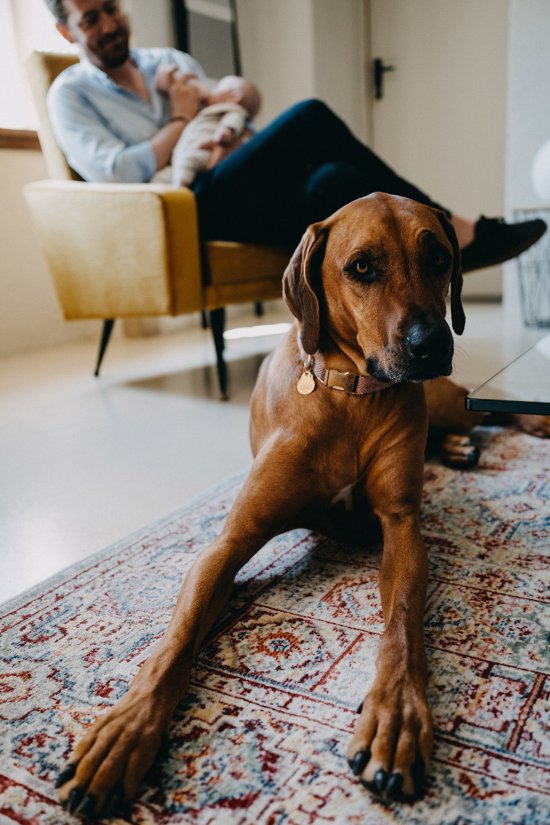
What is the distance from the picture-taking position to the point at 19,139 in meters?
3.40

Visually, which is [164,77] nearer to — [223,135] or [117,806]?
[223,135]

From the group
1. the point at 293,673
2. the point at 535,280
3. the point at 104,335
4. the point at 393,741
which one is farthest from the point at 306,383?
the point at 535,280

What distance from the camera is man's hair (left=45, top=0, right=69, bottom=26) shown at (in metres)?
2.49

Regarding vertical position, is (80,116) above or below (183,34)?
below

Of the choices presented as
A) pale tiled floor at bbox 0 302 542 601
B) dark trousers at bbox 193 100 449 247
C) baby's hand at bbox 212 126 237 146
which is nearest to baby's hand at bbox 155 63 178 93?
baby's hand at bbox 212 126 237 146

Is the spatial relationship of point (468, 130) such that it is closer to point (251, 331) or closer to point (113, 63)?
point (251, 331)

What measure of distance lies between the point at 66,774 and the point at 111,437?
1.46 m

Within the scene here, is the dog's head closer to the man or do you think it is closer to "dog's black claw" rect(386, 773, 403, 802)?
"dog's black claw" rect(386, 773, 403, 802)

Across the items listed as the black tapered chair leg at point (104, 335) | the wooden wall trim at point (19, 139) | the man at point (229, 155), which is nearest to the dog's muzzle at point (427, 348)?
the man at point (229, 155)

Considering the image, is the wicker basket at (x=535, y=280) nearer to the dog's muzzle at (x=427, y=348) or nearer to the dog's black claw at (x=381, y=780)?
the dog's muzzle at (x=427, y=348)

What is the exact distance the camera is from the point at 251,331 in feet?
13.3

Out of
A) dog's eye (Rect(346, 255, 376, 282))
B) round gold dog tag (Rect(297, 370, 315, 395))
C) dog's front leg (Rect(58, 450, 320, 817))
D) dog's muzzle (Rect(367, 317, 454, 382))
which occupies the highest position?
dog's eye (Rect(346, 255, 376, 282))

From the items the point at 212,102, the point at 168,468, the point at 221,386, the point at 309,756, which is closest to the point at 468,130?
the point at 212,102

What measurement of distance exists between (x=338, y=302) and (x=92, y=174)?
180cm
